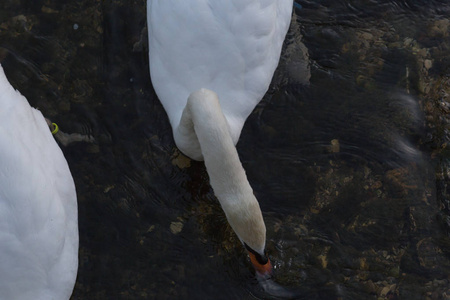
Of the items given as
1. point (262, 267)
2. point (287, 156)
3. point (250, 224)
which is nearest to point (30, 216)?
point (250, 224)

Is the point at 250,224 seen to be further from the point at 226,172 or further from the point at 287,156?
the point at 287,156

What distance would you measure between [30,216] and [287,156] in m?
2.13

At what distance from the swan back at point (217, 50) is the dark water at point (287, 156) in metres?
0.53

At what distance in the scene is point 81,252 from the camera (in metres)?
4.86

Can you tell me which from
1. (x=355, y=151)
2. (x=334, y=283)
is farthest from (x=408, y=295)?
(x=355, y=151)

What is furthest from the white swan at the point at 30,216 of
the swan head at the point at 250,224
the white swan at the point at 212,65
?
the swan head at the point at 250,224

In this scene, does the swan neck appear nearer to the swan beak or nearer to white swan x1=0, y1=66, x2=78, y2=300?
the swan beak

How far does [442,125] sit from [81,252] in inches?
126

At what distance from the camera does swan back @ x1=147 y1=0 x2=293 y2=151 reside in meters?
4.55

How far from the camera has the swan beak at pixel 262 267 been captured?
4.45 m

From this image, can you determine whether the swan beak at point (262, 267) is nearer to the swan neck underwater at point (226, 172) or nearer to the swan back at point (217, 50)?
the swan neck underwater at point (226, 172)

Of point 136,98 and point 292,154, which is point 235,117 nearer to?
point 292,154

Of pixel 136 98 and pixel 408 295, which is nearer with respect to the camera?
pixel 408 295

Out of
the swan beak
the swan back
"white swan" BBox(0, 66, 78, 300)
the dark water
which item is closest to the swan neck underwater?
the swan beak
